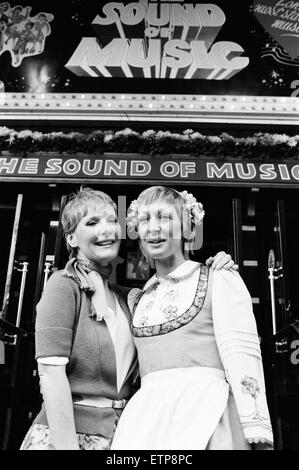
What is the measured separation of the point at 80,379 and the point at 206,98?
3.96 metres

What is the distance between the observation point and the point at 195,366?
5.29 ft

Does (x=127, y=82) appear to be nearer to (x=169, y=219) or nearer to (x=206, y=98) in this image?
(x=206, y=98)

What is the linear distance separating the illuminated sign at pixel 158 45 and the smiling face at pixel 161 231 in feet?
11.6

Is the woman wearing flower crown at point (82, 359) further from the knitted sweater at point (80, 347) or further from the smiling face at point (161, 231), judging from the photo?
the smiling face at point (161, 231)

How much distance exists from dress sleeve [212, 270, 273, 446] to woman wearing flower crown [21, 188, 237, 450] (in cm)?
21

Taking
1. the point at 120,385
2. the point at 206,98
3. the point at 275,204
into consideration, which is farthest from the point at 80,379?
the point at 206,98

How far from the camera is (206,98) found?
16.1 ft

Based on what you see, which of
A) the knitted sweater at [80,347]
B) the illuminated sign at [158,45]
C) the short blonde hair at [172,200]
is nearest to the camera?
the knitted sweater at [80,347]

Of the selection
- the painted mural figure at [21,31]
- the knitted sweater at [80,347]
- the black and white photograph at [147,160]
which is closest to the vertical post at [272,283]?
the black and white photograph at [147,160]

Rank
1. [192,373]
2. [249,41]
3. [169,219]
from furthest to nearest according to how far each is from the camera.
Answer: [249,41], [169,219], [192,373]

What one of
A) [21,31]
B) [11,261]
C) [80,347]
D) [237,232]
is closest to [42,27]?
[21,31]

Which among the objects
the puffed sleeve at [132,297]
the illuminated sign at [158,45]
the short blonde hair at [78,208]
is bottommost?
the puffed sleeve at [132,297]

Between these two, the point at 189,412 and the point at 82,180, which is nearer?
the point at 189,412

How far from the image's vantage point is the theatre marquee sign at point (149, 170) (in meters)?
4.43
